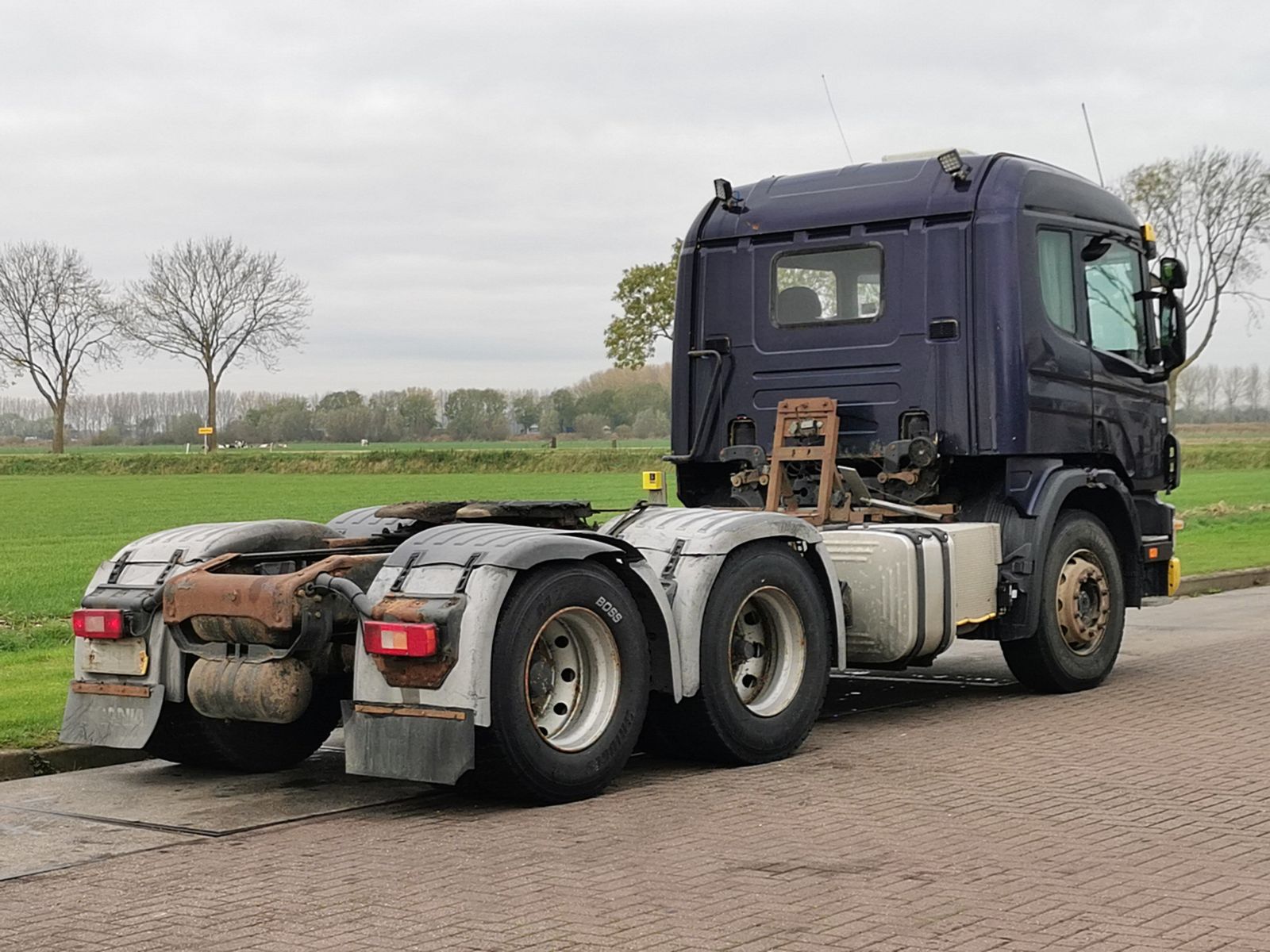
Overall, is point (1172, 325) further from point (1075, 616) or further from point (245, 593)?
point (245, 593)

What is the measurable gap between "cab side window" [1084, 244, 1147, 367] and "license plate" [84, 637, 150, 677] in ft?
20.8

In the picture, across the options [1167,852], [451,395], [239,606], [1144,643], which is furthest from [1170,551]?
[451,395]

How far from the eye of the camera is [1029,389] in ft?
34.9

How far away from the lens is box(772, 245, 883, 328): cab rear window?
36.0 ft

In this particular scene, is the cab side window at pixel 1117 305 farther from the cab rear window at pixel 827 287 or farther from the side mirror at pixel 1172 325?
the cab rear window at pixel 827 287

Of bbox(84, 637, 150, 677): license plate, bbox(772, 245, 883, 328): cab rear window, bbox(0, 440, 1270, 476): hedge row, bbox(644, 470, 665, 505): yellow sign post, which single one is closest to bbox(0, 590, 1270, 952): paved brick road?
bbox(84, 637, 150, 677): license plate

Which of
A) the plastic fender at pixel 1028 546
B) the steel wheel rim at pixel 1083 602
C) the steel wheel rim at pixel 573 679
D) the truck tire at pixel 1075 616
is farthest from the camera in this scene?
the steel wheel rim at pixel 1083 602

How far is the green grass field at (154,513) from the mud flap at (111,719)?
2.17 feet

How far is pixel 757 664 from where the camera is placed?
8875 mm

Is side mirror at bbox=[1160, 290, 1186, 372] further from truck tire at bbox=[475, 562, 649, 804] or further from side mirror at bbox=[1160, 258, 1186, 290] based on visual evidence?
truck tire at bbox=[475, 562, 649, 804]

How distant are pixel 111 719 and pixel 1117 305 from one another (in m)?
7.02

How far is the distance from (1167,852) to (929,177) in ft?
18.0

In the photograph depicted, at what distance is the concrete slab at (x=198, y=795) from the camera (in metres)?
7.47

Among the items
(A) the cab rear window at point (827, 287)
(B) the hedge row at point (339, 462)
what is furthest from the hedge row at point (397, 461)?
(A) the cab rear window at point (827, 287)
